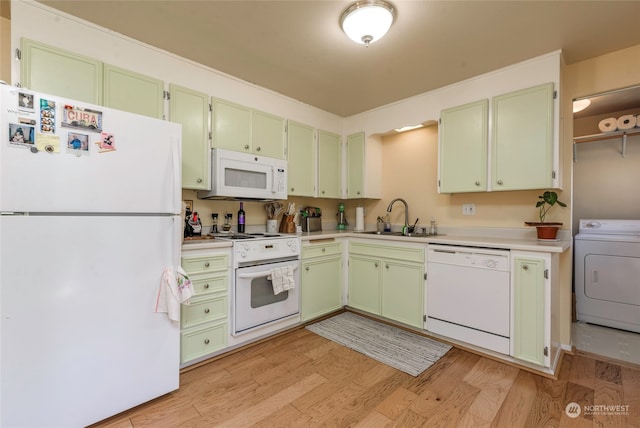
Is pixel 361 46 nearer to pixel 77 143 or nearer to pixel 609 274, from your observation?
pixel 77 143

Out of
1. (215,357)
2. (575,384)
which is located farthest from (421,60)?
(215,357)

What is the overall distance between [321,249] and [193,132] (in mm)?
1610

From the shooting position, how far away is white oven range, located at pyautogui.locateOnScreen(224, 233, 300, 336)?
7.46 ft

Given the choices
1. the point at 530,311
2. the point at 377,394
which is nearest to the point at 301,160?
the point at 377,394

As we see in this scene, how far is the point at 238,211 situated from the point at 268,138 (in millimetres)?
808

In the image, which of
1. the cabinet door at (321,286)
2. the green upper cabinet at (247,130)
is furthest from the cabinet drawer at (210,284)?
the green upper cabinet at (247,130)

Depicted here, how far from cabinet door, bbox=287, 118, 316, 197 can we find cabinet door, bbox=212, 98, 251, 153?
1.70 feet

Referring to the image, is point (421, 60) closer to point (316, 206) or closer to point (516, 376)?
point (316, 206)

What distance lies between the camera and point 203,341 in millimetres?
2100

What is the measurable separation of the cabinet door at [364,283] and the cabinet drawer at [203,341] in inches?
57.1

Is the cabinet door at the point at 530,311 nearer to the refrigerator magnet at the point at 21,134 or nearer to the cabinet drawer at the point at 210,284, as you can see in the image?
the cabinet drawer at the point at 210,284

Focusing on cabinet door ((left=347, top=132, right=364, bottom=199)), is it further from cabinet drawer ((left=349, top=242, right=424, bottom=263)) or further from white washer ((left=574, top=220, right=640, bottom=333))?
white washer ((left=574, top=220, right=640, bottom=333))

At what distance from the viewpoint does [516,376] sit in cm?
199

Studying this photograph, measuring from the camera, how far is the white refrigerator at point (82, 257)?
51.3 inches
